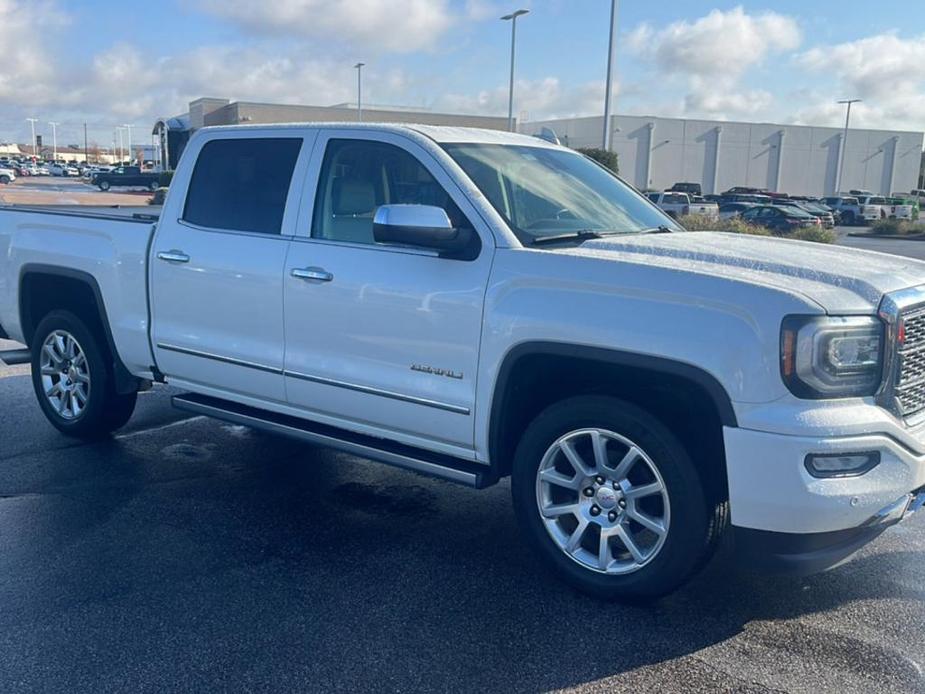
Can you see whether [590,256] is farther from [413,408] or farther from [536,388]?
[413,408]

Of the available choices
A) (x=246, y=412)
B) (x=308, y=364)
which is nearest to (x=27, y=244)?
(x=246, y=412)

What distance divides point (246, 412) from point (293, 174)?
137cm

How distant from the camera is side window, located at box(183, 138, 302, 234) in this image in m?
5.04

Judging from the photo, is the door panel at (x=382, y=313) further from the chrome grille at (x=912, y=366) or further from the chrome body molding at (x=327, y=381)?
the chrome grille at (x=912, y=366)

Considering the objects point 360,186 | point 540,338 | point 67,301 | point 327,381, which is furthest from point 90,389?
point 540,338

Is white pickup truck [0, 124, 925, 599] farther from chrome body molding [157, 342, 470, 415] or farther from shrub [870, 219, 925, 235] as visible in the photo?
shrub [870, 219, 925, 235]

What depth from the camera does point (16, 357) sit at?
22.0 ft

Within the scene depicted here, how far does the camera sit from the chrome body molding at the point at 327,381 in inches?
168

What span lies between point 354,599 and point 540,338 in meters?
1.40

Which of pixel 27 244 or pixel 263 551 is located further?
pixel 27 244

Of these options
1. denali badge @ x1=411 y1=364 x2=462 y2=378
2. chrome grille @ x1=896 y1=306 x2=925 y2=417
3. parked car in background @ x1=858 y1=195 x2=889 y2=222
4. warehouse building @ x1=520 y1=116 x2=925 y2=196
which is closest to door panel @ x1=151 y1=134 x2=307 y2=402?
denali badge @ x1=411 y1=364 x2=462 y2=378

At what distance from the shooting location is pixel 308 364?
15.6 feet

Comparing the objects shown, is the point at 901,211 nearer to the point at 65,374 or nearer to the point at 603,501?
the point at 65,374

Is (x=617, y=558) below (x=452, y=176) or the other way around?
below
